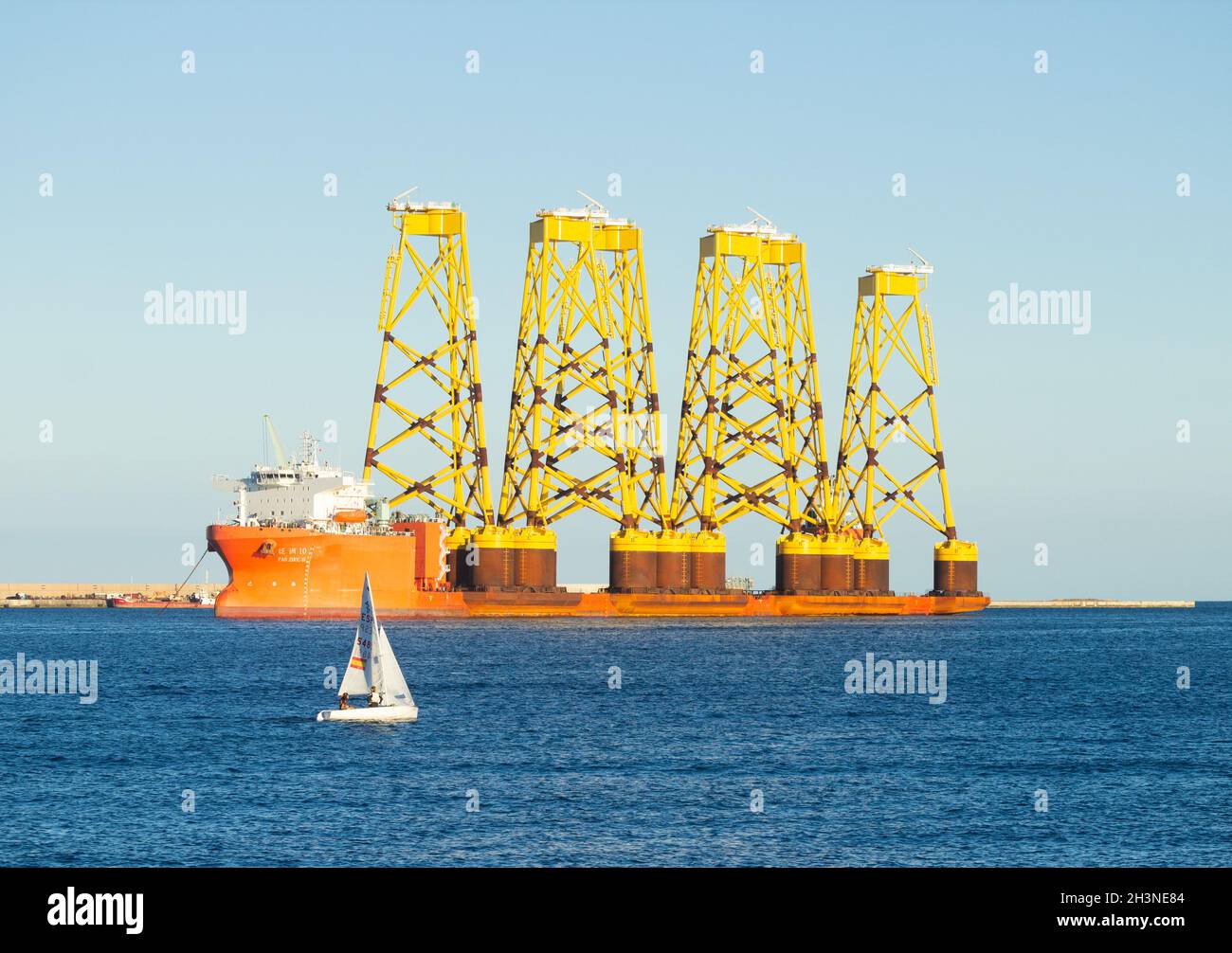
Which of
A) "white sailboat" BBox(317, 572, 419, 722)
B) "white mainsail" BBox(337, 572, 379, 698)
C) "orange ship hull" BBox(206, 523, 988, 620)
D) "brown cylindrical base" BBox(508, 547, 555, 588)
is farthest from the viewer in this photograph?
"brown cylindrical base" BBox(508, 547, 555, 588)

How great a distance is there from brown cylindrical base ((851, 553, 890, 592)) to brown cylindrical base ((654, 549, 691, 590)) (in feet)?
54.3

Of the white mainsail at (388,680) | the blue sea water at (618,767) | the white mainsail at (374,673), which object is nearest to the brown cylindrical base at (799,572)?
the blue sea water at (618,767)

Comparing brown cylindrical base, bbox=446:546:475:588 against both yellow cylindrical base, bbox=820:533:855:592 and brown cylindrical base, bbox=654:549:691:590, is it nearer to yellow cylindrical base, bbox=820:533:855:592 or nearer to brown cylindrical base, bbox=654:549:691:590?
brown cylindrical base, bbox=654:549:691:590

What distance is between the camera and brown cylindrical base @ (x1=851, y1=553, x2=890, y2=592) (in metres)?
126

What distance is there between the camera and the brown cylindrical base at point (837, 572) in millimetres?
123125

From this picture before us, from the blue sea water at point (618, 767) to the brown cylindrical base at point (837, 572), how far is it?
45.1 metres

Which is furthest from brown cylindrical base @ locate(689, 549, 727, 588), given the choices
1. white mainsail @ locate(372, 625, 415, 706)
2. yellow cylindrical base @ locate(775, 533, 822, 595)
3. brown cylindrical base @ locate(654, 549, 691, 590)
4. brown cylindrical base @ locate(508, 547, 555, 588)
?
white mainsail @ locate(372, 625, 415, 706)

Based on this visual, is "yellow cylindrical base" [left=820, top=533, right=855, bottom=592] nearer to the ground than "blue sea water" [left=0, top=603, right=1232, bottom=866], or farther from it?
farther from it

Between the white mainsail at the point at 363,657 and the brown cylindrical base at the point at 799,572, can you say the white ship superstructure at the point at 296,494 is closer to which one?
the brown cylindrical base at the point at 799,572

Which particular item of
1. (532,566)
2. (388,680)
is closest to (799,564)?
(532,566)

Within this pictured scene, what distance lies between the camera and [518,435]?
366ft

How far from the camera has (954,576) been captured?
5153 inches
